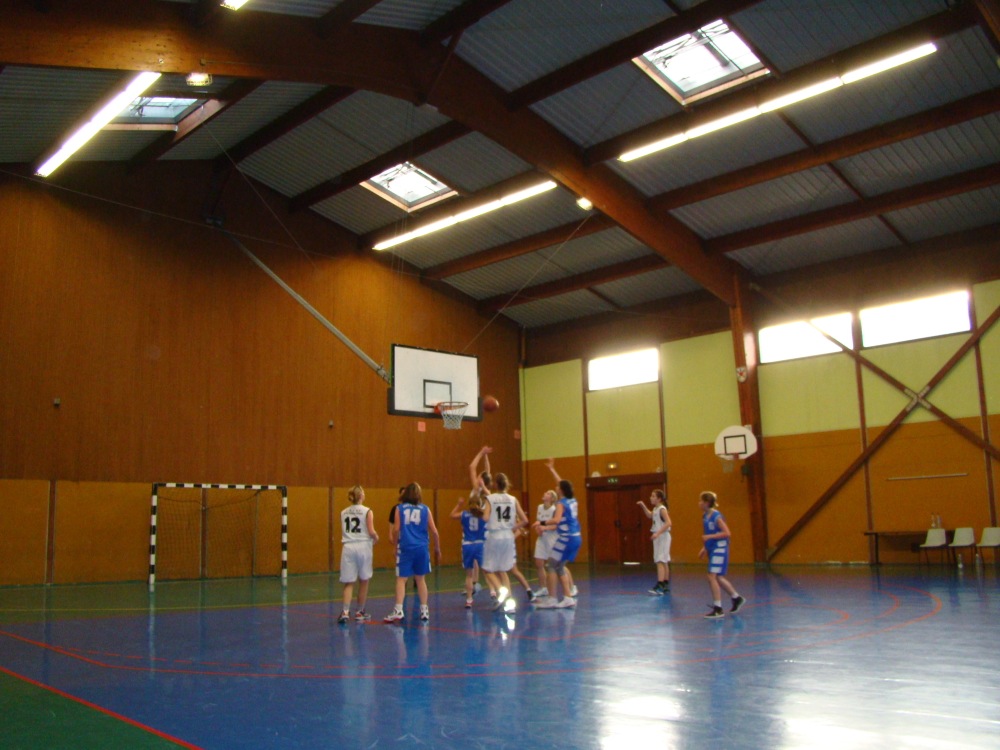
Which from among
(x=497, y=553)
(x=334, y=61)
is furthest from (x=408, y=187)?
(x=497, y=553)

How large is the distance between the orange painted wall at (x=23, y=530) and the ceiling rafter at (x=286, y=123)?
352 inches

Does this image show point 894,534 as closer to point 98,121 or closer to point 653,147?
point 653,147

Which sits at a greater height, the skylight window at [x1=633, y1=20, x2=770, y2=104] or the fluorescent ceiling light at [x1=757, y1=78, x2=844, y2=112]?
the skylight window at [x1=633, y1=20, x2=770, y2=104]

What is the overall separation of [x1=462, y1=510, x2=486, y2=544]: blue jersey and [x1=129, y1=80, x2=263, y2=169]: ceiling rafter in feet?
33.2

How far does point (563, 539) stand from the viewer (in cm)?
1135

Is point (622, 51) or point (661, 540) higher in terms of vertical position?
point (622, 51)

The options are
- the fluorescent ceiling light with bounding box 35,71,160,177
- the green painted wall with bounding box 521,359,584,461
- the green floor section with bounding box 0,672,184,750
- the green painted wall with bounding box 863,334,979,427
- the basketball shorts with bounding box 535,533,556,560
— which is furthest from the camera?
the green painted wall with bounding box 521,359,584,461

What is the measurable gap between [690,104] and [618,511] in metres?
13.9

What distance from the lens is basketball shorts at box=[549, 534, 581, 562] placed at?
37.3ft

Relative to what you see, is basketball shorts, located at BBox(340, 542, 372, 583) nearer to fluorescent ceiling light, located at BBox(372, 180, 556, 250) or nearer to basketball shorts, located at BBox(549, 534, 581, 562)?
basketball shorts, located at BBox(549, 534, 581, 562)

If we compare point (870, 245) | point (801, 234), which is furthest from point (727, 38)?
point (870, 245)

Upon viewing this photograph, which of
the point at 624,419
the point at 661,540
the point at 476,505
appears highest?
the point at 624,419

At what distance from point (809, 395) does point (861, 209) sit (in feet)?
18.1

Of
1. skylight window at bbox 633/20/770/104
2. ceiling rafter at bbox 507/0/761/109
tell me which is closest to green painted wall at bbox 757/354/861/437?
skylight window at bbox 633/20/770/104
